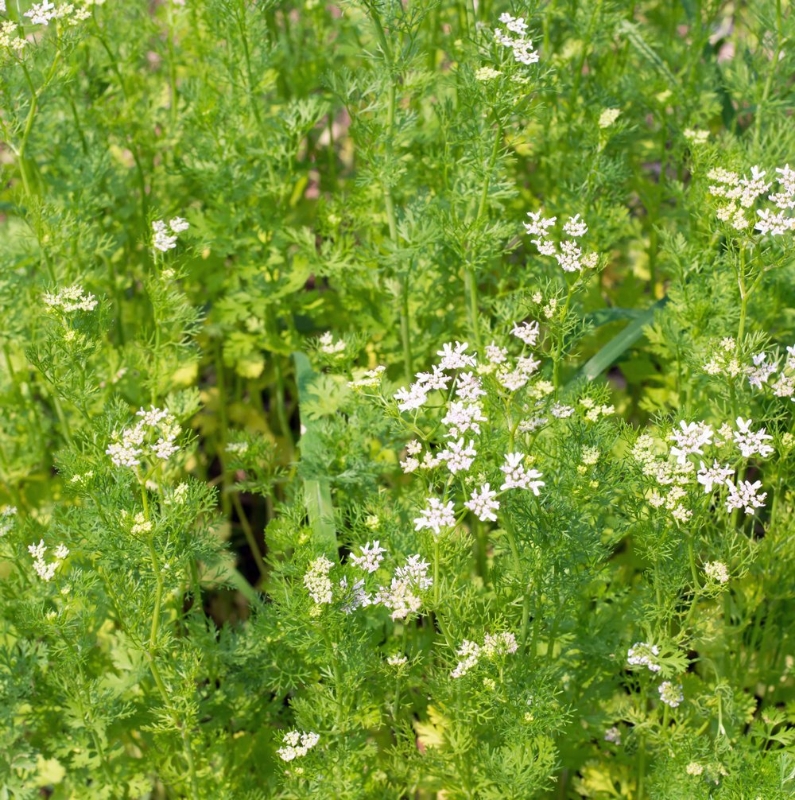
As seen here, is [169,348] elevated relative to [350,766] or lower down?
elevated

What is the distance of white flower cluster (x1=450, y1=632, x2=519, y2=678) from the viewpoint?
3.05 meters

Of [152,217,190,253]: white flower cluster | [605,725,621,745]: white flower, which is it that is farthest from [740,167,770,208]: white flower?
[605,725,621,745]: white flower

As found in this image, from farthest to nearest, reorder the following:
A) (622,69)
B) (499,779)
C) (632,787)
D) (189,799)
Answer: (622,69), (632,787), (189,799), (499,779)

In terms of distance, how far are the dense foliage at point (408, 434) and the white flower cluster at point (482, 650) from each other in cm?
2

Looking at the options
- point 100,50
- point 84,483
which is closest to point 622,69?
point 100,50

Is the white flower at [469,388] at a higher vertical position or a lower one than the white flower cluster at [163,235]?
lower

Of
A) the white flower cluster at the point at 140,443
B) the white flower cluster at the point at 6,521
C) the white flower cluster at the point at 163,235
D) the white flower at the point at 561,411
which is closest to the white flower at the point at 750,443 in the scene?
the white flower at the point at 561,411

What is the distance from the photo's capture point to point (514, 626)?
3.43 metres

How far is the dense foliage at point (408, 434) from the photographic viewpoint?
10.7 ft

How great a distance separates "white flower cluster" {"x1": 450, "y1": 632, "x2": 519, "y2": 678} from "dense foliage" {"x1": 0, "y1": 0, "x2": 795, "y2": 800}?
21 millimetres

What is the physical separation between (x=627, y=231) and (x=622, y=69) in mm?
715

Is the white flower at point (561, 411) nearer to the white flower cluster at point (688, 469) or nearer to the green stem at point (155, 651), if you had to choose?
the white flower cluster at point (688, 469)

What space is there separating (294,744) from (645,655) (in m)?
1.12

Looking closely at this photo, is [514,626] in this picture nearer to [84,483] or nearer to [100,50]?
[84,483]
